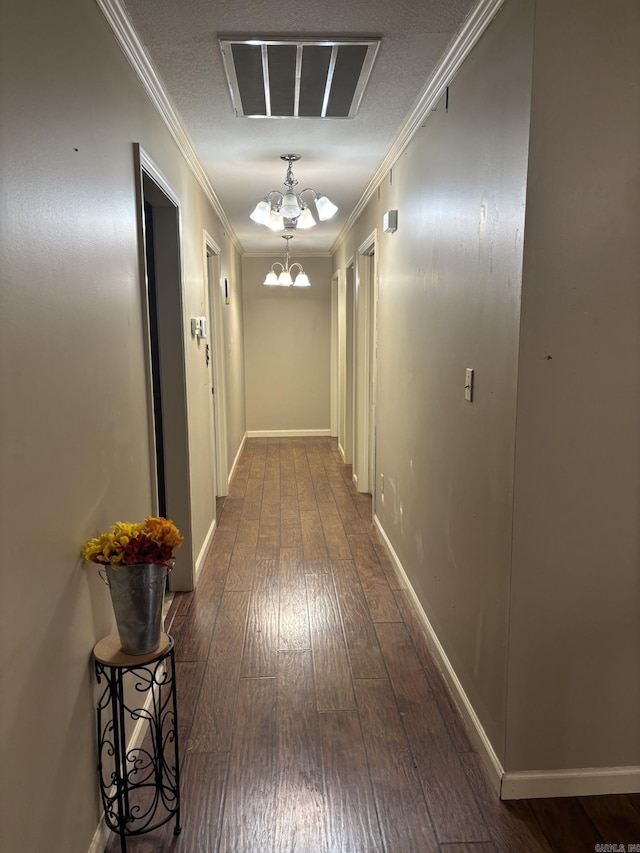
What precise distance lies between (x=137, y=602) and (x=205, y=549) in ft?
7.28

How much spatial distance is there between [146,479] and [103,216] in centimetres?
98

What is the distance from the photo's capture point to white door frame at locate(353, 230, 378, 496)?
16.0 feet

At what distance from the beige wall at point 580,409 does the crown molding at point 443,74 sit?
376 mm

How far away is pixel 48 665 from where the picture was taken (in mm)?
1306

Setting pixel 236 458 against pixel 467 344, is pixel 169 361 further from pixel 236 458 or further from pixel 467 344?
pixel 236 458

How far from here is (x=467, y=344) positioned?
2123 millimetres

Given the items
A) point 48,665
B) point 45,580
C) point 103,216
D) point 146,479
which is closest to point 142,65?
point 103,216

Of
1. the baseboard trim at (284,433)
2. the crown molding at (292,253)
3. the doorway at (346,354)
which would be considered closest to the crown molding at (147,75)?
the doorway at (346,354)

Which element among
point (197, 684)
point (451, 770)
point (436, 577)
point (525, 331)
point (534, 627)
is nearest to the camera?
point (525, 331)

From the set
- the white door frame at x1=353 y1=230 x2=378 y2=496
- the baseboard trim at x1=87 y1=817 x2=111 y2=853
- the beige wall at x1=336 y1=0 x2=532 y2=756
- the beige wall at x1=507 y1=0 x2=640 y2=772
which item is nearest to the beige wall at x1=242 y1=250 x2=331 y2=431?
the white door frame at x1=353 y1=230 x2=378 y2=496

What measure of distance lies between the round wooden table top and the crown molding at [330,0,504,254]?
2.11m

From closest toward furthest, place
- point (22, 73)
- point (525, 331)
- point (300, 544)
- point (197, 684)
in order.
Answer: point (22, 73)
point (525, 331)
point (197, 684)
point (300, 544)

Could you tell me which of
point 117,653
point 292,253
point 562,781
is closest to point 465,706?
point 562,781

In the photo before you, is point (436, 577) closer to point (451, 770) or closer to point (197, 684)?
point (451, 770)
